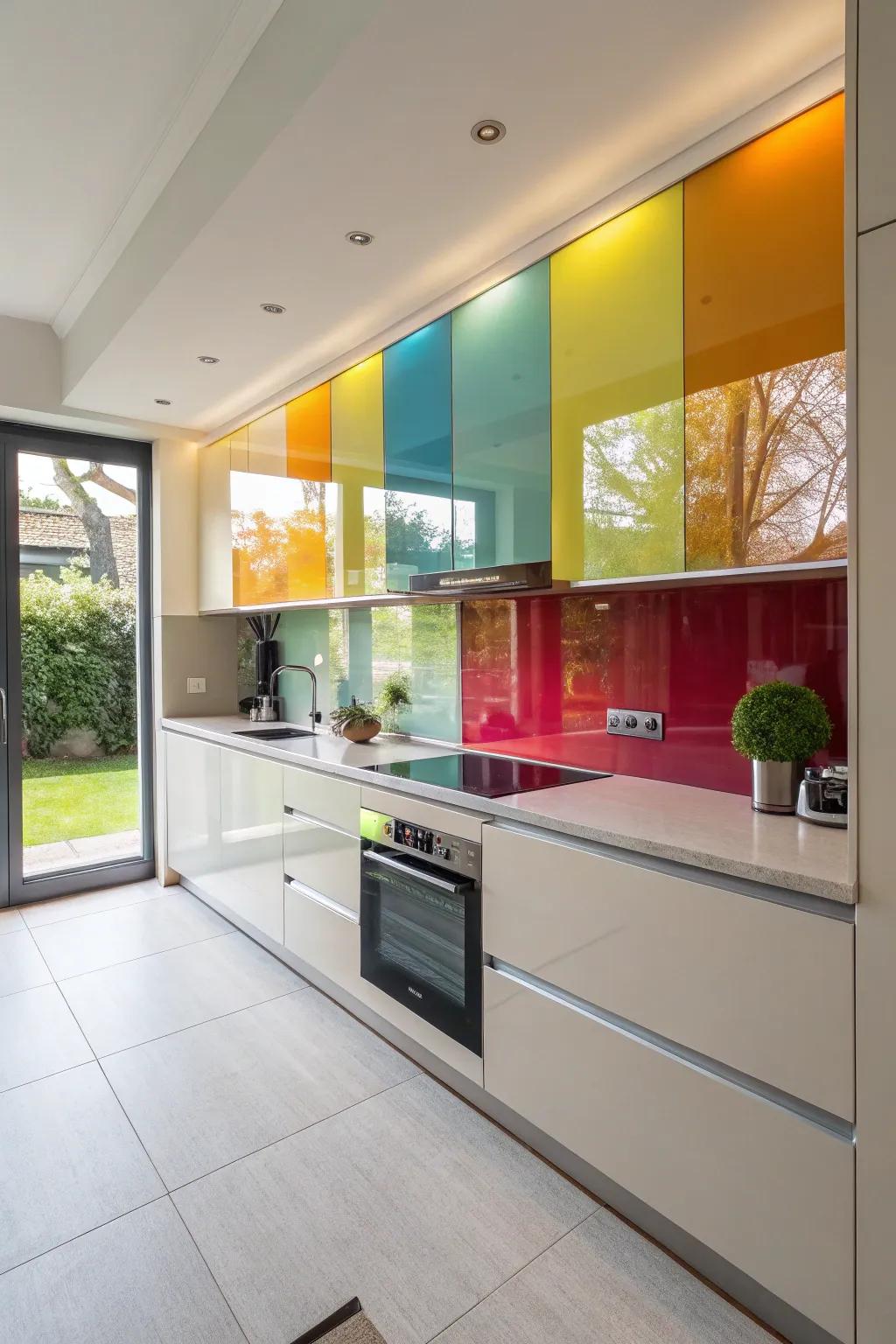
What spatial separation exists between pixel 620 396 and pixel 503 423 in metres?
0.47

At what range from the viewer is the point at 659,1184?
5.33 ft

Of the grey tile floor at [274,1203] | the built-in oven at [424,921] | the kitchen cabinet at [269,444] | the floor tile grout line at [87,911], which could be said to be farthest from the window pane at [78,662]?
the built-in oven at [424,921]

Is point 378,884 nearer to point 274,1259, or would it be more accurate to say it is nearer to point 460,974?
point 460,974

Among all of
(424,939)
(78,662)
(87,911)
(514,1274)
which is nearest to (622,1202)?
(514,1274)

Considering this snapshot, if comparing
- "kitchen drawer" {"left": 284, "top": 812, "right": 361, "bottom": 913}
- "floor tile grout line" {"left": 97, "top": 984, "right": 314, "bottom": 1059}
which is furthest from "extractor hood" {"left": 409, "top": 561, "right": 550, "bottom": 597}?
"floor tile grout line" {"left": 97, "top": 984, "right": 314, "bottom": 1059}

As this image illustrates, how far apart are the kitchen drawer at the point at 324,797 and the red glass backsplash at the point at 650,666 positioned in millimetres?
605

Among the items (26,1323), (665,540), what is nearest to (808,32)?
(665,540)

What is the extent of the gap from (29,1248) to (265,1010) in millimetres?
1133

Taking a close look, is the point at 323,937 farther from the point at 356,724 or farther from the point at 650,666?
the point at 650,666

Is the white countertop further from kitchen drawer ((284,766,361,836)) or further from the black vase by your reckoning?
the black vase

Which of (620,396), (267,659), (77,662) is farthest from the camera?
(267,659)

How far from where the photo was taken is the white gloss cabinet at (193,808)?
3680 millimetres

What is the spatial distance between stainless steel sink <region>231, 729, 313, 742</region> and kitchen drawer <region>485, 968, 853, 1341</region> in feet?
6.46

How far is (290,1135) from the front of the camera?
2.14 m
